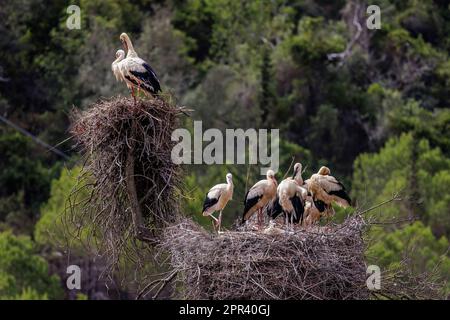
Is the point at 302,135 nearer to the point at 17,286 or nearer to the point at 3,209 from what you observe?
the point at 3,209

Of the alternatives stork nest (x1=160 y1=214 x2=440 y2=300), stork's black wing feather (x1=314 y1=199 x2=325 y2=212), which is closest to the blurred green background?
stork's black wing feather (x1=314 y1=199 x2=325 y2=212)

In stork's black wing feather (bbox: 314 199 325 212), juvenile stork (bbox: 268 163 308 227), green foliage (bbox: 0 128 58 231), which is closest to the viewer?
juvenile stork (bbox: 268 163 308 227)

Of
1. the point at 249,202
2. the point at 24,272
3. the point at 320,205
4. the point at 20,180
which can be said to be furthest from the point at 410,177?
the point at 249,202

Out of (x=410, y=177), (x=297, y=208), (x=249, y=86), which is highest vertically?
(x=297, y=208)

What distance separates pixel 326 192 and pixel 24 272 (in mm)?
18831

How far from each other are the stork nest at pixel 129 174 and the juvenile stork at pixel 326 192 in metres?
2.07

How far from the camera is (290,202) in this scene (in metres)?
14.6

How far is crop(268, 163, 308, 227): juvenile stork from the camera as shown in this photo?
47.9 ft

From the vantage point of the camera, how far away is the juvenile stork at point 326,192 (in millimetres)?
15453

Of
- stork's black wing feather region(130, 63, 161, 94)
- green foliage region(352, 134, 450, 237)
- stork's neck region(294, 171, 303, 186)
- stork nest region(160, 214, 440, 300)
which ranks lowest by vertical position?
green foliage region(352, 134, 450, 237)

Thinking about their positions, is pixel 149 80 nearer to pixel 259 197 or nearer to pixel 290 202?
pixel 259 197

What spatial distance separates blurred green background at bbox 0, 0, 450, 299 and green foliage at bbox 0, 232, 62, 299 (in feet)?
0.14

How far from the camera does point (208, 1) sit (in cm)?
5303

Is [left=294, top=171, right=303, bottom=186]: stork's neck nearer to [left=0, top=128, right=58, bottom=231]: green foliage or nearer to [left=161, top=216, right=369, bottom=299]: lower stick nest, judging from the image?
[left=161, top=216, right=369, bottom=299]: lower stick nest
